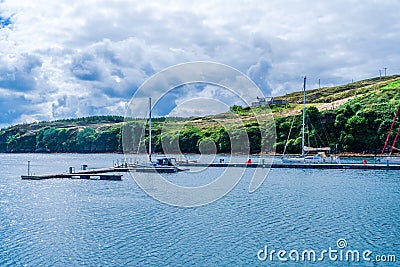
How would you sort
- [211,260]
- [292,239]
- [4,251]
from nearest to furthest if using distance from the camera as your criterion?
[211,260]
[4,251]
[292,239]

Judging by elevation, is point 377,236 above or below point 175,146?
below

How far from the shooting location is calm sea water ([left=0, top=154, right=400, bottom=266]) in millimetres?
23391

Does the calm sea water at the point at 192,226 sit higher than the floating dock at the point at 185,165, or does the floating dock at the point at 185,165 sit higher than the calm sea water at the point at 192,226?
the floating dock at the point at 185,165

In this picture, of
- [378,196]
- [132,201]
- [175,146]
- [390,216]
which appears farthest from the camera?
[175,146]

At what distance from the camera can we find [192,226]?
2975cm

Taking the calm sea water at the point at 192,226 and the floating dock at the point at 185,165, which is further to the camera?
the floating dock at the point at 185,165

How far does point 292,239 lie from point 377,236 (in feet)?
17.4

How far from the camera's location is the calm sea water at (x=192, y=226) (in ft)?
76.7

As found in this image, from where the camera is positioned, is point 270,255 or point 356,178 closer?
point 270,255

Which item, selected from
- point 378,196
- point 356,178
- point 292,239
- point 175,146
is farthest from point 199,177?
point 175,146

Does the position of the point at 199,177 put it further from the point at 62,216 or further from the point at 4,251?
the point at 4,251

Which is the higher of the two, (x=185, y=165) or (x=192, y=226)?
(x=185, y=165)

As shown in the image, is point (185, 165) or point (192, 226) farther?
point (185, 165)

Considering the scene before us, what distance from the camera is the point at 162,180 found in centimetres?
5800
